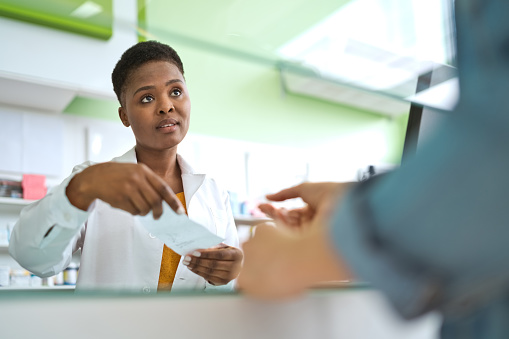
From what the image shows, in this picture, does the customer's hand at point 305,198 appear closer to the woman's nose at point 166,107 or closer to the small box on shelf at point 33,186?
the woman's nose at point 166,107

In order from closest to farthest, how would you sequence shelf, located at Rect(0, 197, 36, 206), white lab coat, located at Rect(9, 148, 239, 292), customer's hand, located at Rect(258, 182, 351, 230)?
customer's hand, located at Rect(258, 182, 351, 230), white lab coat, located at Rect(9, 148, 239, 292), shelf, located at Rect(0, 197, 36, 206)

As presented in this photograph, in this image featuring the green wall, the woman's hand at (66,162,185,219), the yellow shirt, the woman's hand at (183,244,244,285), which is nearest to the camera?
the woman's hand at (66,162,185,219)

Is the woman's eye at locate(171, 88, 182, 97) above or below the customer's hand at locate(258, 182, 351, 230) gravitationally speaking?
above

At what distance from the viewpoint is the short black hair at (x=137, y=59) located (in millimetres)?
1108

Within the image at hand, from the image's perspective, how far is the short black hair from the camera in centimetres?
111

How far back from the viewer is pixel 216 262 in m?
0.92

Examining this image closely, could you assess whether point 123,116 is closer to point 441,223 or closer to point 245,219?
point 441,223

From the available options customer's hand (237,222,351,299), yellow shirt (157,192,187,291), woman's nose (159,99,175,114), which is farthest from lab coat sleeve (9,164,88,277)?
customer's hand (237,222,351,299)

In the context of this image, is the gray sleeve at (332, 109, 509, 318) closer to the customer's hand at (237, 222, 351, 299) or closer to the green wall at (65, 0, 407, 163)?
the customer's hand at (237, 222, 351, 299)

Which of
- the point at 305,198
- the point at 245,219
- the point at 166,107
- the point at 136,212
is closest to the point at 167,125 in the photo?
the point at 166,107

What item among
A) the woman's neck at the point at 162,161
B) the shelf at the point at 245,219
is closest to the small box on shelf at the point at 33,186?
the shelf at the point at 245,219

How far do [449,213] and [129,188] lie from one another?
0.48m

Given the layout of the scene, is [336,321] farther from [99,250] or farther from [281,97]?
[281,97]

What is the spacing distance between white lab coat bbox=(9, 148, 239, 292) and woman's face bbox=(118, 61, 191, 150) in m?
0.08
